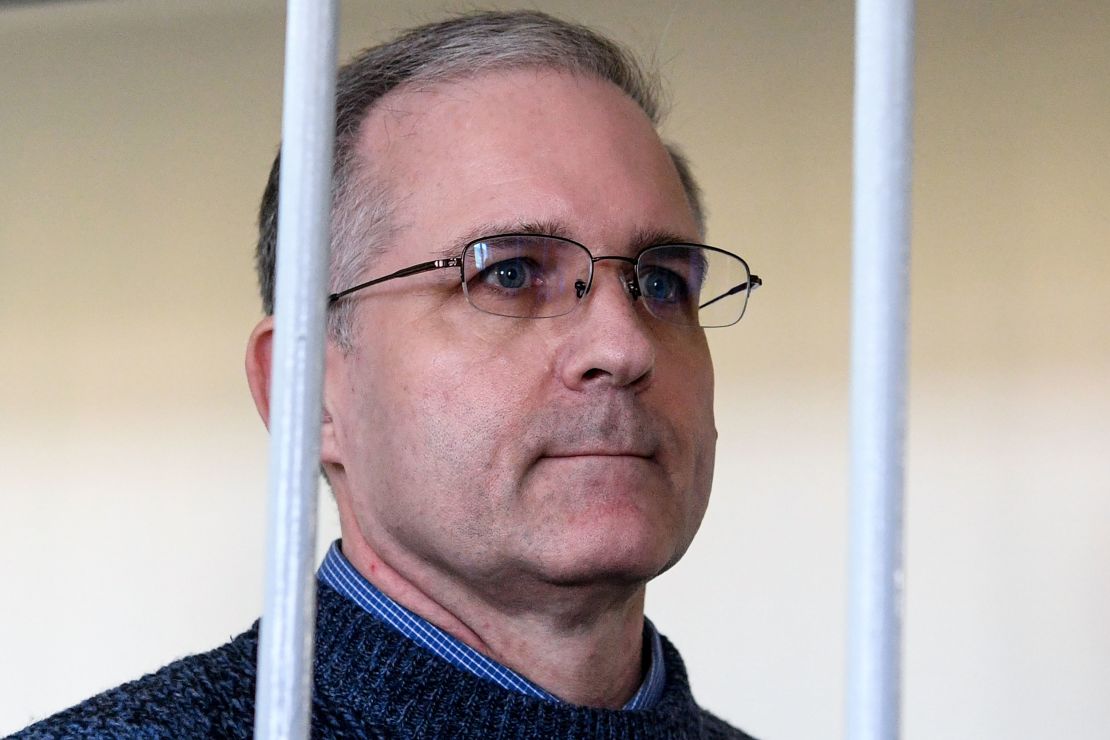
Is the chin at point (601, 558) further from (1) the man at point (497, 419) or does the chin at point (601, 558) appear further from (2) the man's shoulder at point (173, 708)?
(2) the man's shoulder at point (173, 708)

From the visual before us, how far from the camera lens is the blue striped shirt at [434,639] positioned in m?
1.04

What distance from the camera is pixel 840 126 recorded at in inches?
95.3

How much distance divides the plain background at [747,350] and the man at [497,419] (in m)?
1.19

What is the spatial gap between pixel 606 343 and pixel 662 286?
149mm

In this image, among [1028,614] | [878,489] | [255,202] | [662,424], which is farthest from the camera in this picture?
[255,202]

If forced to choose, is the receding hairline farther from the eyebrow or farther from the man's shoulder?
the man's shoulder

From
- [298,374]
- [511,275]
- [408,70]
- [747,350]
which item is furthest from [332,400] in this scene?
[747,350]

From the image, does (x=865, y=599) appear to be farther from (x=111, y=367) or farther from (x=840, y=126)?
(x=111, y=367)

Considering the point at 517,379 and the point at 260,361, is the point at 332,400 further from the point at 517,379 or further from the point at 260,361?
the point at 517,379

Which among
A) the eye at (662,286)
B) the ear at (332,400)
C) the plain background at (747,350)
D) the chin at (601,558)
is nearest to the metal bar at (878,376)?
the chin at (601,558)

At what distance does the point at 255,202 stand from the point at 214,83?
0.87ft

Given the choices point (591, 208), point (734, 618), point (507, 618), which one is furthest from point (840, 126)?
point (507, 618)

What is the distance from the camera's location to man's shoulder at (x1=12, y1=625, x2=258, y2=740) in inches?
36.3

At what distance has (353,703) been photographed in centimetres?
99
